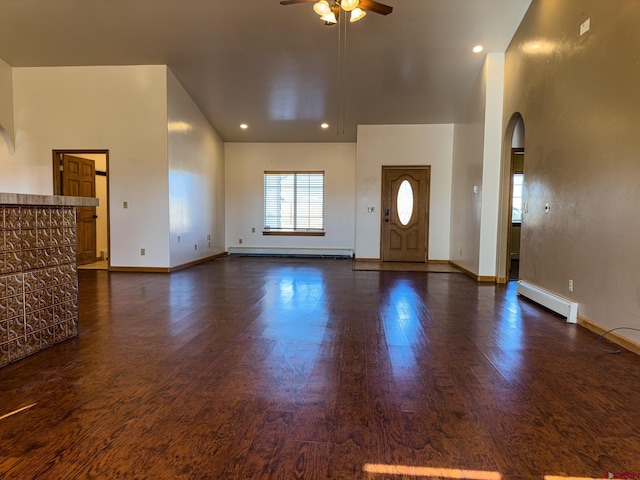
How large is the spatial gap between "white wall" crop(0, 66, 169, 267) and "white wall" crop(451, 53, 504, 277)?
4945 millimetres

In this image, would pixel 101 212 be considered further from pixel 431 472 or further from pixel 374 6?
pixel 431 472

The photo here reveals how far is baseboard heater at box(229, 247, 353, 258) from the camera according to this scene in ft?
29.1

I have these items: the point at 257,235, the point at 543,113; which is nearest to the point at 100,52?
the point at 257,235

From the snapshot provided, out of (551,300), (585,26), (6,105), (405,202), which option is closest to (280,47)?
(585,26)

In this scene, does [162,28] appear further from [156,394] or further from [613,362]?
[613,362]

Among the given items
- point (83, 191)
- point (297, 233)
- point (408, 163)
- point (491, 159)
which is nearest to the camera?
point (491, 159)

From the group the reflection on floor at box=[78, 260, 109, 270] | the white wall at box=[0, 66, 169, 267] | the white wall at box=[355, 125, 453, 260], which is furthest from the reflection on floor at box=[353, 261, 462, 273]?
the reflection on floor at box=[78, 260, 109, 270]

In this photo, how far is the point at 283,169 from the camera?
9.12 m

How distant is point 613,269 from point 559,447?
80.2 inches

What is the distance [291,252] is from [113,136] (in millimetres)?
4456

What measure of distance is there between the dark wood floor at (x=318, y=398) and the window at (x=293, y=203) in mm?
5656

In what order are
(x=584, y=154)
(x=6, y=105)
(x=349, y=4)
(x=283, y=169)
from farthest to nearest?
(x=283, y=169) < (x=6, y=105) < (x=349, y=4) < (x=584, y=154)

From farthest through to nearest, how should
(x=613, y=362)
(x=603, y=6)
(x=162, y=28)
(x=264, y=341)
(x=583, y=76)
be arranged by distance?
(x=162, y=28), (x=583, y=76), (x=603, y=6), (x=264, y=341), (x=613, y=362)

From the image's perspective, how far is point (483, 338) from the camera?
2.95 meters
